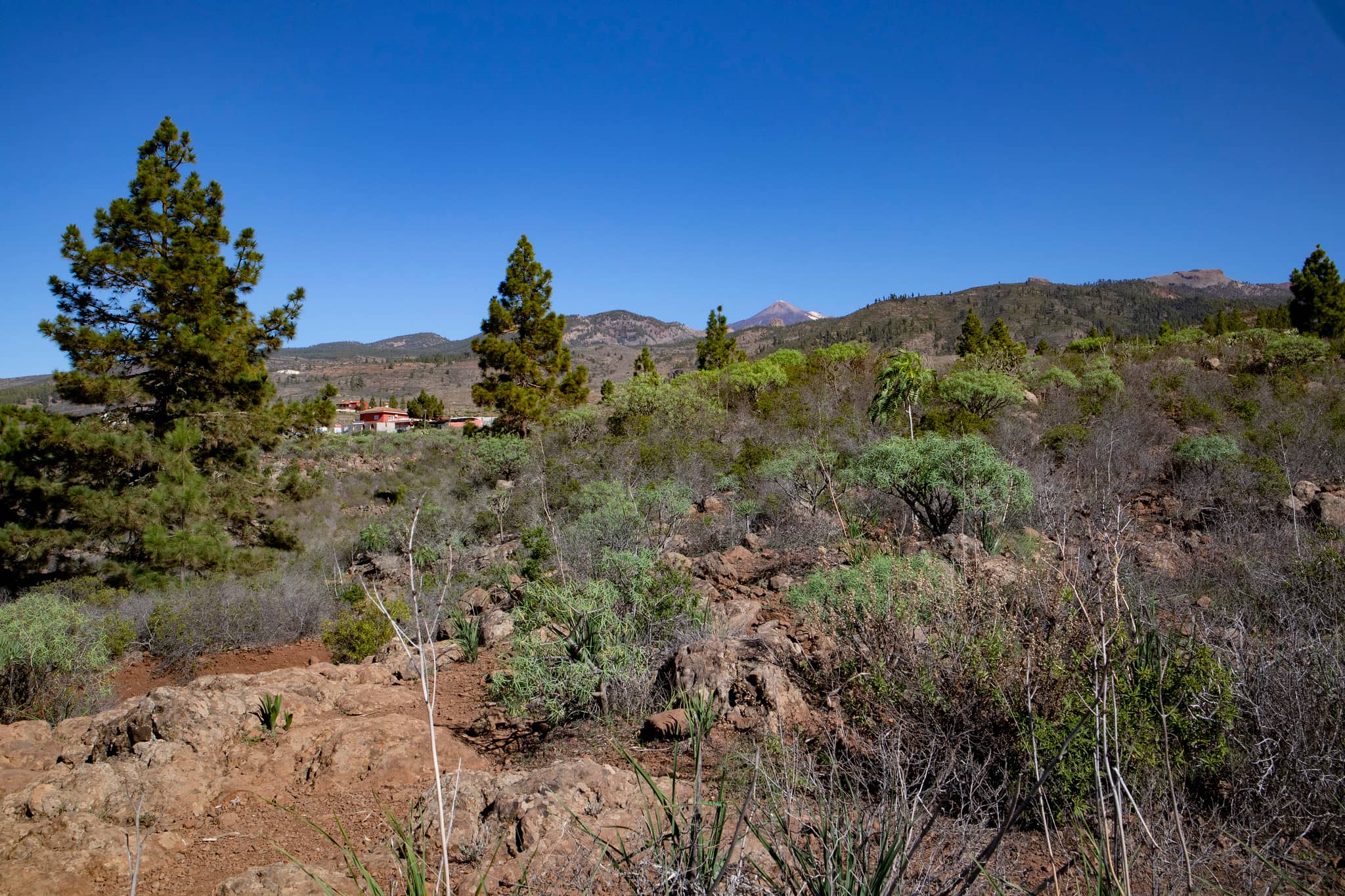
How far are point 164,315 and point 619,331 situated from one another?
16591cm

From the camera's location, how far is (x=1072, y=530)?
414 inches

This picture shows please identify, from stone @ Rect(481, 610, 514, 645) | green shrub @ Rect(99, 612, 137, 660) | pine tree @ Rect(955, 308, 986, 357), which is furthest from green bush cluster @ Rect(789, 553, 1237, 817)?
pine tree @ Rect(955, 308, 986, 357)

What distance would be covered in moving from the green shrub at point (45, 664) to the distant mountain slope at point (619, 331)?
158990mm

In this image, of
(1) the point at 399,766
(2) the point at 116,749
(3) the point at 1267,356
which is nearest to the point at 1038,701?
(1) the point at 399,766

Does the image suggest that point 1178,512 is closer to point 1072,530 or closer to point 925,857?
point 1072,530

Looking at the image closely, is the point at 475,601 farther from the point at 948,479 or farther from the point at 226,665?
the point at 948,479

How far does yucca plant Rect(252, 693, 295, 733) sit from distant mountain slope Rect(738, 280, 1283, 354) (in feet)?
232

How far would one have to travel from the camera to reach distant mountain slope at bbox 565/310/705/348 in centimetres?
17000

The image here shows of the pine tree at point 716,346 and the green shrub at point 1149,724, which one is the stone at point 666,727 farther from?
the pine tree at point 716,346

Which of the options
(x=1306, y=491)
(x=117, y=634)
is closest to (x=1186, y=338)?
(x=1306, y=491)

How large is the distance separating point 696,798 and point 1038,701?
2.56 m

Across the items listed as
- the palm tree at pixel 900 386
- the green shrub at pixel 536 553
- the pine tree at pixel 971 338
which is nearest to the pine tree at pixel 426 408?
the pine tree at pixel 971 338

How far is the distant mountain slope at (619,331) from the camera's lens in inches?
6693

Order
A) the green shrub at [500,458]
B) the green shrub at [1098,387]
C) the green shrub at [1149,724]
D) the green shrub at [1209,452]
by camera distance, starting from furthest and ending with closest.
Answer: the green shrub at [500,458] → the green shrub at [1098,387] → the green shrub at [1209,452] → the green shrub at [1149,724]
